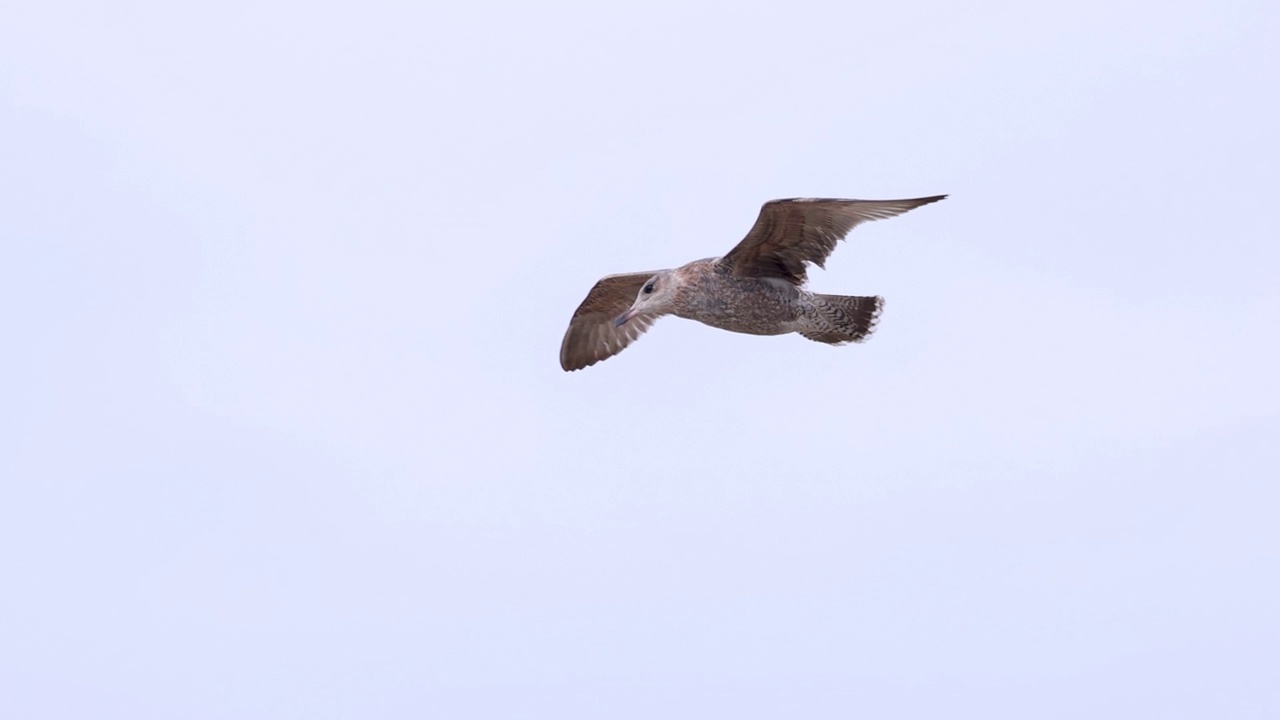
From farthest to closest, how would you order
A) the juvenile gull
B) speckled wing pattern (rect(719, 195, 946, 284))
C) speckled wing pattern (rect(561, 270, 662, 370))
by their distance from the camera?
speckled wing pattern (rect(561, 270, 662, 370)), the juvenile gull, speckled wing pattern (rect(719, 195, 946, 284))

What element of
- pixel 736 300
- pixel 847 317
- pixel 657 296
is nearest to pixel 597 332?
pixel 657 296

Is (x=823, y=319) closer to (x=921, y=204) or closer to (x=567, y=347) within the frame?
(x=921, y=204)

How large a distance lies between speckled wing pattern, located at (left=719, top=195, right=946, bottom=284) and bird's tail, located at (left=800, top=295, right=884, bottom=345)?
38cm

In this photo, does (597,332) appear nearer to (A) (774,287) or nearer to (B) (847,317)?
(A) (774,287)

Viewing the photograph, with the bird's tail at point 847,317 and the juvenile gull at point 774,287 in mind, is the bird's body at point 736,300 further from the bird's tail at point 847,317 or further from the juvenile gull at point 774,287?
the bird's tail at point 847,317

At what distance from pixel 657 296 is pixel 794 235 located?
133 cm

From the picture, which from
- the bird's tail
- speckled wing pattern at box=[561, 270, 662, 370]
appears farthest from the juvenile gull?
speckled wing pattern at box=[561, 270, 662, 370]

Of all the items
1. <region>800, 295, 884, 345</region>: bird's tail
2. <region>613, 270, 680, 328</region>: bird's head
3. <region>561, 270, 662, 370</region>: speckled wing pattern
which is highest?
<region>561, 270, 662, 370</region>: speckled wing pattern

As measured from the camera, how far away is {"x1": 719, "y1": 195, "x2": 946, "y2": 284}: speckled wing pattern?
14289 millimetres

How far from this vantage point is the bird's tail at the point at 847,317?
15.2 m

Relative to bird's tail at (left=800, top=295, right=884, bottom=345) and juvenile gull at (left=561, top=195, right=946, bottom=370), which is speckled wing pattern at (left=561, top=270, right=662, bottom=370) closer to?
juvenile gull at (left=561, top=195, right=946, bottom=370)

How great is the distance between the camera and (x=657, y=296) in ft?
50.0

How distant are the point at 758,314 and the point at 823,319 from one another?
66 cm

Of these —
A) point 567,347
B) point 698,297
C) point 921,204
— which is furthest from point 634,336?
point 921,204
